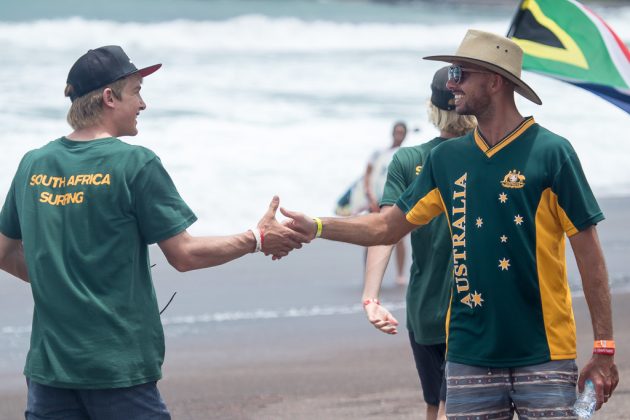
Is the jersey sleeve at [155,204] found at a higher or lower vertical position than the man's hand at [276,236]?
higher

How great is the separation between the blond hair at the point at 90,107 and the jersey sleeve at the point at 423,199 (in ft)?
3.71

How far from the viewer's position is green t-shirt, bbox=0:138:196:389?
4.07 m

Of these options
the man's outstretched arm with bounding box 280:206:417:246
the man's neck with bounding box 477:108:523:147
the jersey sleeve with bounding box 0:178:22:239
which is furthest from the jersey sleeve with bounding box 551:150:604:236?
the jersey sleeve with bounding box 0:178:22:239

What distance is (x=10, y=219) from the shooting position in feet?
14.4

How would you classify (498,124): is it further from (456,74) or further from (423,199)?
(423,199)

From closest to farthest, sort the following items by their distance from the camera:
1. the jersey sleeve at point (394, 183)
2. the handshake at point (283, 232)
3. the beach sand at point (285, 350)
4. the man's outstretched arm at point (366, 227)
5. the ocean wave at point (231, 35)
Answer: the man's outstretched arm at point (366, 227)
the handshake at point (283, 232)
the jersey sleeve at point (394, 183)
the beach sand at point (285, 350)
the ocean wave at point (231, 35)

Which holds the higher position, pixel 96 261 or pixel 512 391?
pixel 96 261

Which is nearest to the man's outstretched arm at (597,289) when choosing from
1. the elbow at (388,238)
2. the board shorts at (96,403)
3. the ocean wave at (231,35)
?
the elbow at (388,238)

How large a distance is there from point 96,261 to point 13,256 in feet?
1.90

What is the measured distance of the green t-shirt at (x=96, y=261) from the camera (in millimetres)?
4074

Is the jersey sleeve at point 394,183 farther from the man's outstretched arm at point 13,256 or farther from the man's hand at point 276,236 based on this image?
the man's outstretched arm at point 13,256

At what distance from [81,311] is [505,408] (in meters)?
1.49

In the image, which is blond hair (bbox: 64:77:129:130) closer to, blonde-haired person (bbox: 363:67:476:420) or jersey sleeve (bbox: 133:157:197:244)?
jersey sleeve (bbox: 133:157:197:244)

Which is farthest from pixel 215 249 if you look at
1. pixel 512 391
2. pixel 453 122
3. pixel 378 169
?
pixel 378 169
